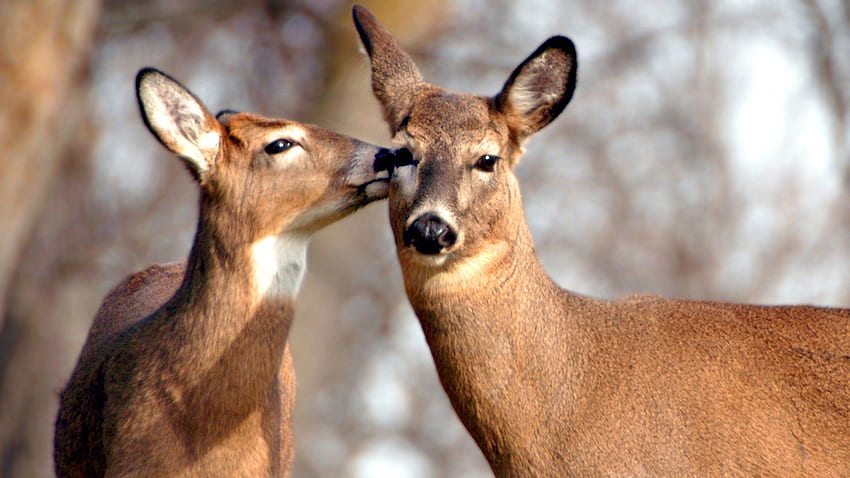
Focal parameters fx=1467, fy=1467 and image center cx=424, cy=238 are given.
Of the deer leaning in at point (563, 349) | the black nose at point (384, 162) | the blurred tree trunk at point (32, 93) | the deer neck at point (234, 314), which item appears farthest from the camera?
the blurred tree trunk at point (32, 93)

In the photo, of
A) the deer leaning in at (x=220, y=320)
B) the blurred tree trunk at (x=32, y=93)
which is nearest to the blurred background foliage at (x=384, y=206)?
the blurred tree trunk at (x=32, y=93)

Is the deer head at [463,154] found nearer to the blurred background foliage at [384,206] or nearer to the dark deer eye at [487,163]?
the dark deer eye at [487,163]

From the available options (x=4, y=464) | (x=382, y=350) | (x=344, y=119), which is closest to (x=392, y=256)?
(x=382, y=350)

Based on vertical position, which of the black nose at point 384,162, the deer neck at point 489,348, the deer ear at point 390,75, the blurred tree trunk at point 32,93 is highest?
the deer ear at point 390,75

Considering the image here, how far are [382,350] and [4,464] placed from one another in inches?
314

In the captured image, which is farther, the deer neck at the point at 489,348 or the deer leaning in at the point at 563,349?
the deer neck at the point at 489,348

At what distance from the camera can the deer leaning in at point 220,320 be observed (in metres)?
7.88

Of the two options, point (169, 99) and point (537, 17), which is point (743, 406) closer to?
point (169, 99)

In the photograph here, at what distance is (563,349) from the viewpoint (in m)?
7.82

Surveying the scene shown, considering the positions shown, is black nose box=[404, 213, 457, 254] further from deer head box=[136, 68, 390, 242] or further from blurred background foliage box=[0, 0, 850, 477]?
blurred background foliage box=[0, 0, 850, 477]

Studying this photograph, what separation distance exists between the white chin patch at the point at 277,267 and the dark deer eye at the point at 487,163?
1.16 meters

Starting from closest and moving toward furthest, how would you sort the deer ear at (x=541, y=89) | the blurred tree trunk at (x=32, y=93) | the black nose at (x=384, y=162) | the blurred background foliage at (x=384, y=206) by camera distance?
the deer ear at (x=541, y=89)
the black nose at (x=384, y=162)
the blurred tree trunk at (x=32, y=93)
the blurred background foliage at (x=384, y=206)

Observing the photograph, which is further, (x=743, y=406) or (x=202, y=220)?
(x=202, y=220)

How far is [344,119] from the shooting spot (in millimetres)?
19719
